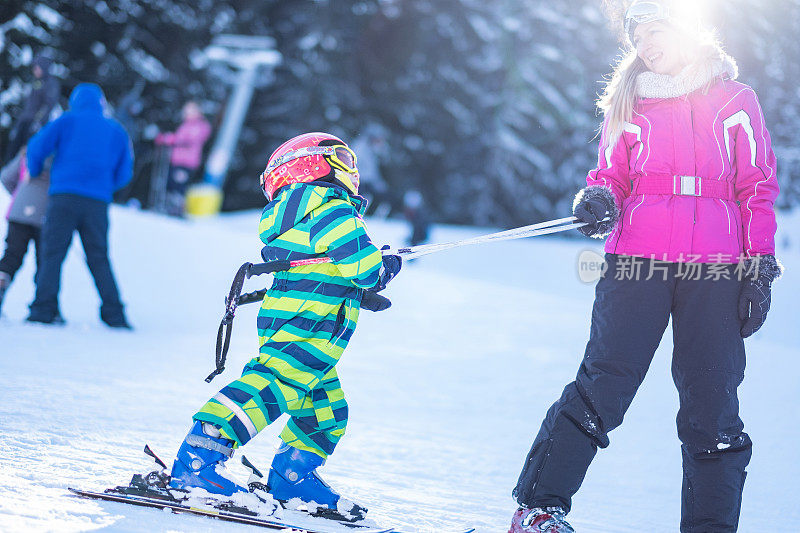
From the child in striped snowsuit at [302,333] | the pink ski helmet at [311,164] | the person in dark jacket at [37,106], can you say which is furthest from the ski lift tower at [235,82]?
the child in striped snowsuit at [302,333]

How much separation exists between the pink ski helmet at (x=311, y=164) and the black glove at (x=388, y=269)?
0.23 meters

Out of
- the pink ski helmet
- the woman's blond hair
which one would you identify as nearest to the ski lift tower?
the pink ski helmet

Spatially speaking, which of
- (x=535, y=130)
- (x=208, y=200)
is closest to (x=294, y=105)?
(x=208, y=200)

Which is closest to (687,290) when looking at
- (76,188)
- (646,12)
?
(646,12)

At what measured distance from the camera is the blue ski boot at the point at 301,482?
104 inches

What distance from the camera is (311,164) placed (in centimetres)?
273

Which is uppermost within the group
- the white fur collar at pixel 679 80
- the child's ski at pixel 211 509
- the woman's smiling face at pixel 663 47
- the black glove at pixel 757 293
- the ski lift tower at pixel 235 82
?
the ski lift tower at pixel 235 82

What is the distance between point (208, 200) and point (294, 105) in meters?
4.31

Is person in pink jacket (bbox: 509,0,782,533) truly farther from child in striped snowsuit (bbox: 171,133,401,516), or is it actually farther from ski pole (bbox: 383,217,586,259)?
child in striped snowsuit (bbox: 171,133,401,516)

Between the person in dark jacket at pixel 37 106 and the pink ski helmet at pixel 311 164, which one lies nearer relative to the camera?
the pink ski helmet at pixel 311 164

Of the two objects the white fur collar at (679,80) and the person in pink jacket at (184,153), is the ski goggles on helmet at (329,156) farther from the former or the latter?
the person in pink jacket at (184,153)

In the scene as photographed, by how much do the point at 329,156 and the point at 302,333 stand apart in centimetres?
55

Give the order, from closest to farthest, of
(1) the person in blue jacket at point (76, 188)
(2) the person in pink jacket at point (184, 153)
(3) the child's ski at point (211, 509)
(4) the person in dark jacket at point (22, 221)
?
(3) the child's ski at point (211, 509) < (1) the person in blue jacket at point (76, 188) < (4) the person in dark jacket at point (22, 221) < (2) the person in pink jacket at point (184, 153)

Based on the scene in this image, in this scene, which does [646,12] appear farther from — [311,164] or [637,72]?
[311,164]
